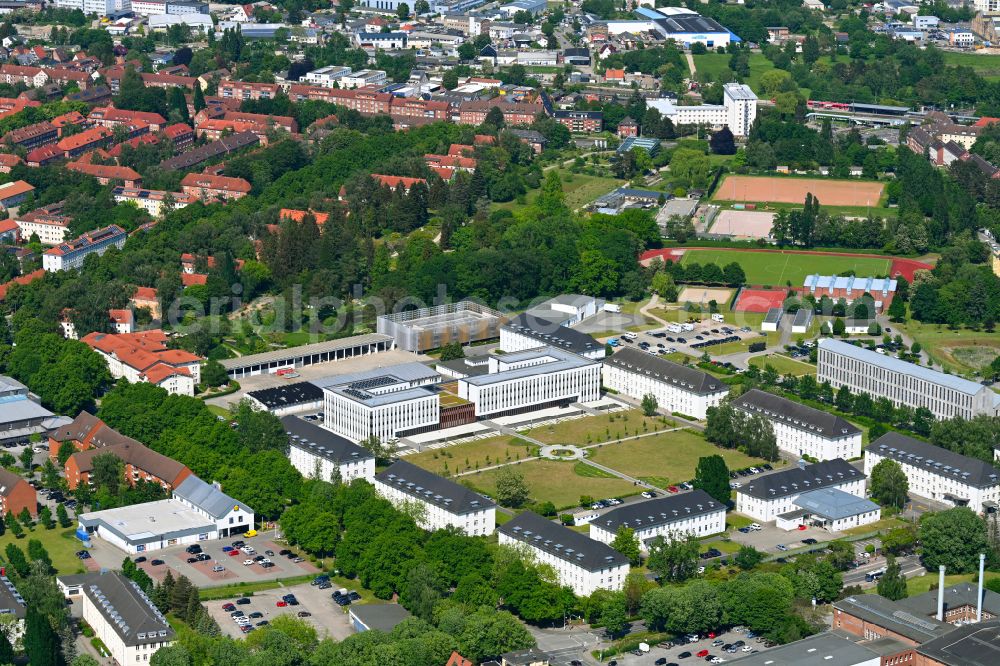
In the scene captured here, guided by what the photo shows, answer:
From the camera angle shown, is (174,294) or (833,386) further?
(174,294)

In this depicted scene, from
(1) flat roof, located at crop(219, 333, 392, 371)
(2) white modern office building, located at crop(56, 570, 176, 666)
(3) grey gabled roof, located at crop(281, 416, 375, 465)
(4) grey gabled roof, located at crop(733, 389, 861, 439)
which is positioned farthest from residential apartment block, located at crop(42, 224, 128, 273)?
(2) white modern office building, located at crop(56, 570, 176, 666)

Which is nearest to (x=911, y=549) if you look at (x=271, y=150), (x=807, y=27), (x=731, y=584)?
(x=731, y=584)

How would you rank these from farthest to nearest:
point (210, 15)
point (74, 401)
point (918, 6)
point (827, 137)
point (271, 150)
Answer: point (918, 6)
point (210, 15)
point (827, 137)
point (271, 150)
point (74, 401)

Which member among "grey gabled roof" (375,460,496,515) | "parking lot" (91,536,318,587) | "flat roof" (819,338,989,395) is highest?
"flat roof" (819,338,989,395)

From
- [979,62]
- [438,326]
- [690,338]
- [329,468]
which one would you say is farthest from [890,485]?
[979,62]

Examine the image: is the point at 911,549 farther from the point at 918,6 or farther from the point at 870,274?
the point at 918,6

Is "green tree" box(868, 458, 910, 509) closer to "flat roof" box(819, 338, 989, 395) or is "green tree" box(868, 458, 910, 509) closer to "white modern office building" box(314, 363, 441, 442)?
"flat roof" box(819, 338, 989, 395)
